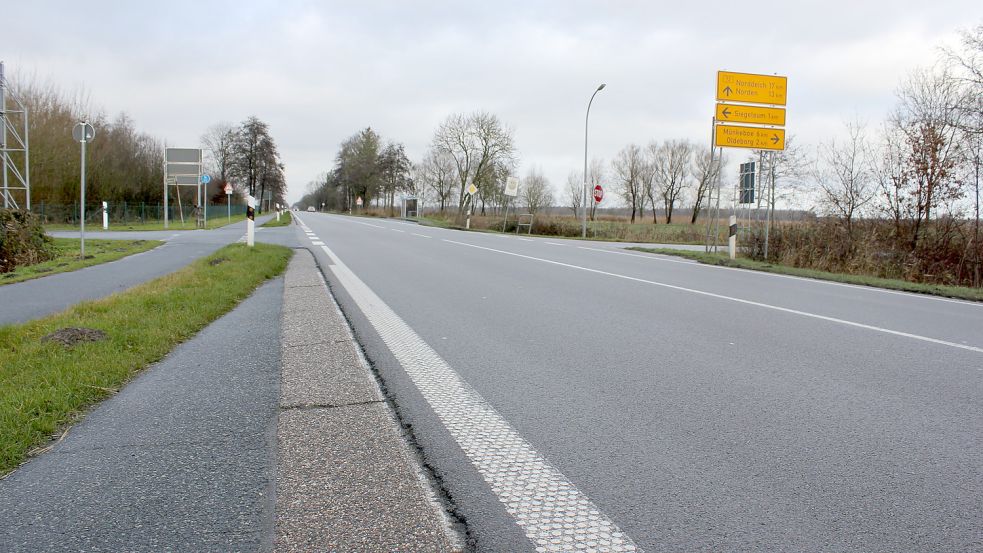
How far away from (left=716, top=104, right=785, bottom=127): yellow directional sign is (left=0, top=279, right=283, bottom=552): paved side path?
17161 mm

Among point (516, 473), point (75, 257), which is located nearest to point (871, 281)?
point (516, 473)

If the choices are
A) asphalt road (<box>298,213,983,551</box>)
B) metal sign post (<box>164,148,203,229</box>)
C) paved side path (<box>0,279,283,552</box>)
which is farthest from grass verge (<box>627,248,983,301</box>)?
metal sign post (<box>164,148,203,229</box>)

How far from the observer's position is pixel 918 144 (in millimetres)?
15859

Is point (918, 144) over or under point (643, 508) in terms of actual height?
over

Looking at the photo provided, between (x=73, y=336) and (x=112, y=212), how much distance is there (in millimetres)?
41132

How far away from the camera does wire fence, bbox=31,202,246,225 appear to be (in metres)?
35.2

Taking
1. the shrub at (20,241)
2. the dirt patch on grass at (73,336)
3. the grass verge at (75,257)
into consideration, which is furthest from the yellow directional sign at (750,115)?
the shrub at (20,241)

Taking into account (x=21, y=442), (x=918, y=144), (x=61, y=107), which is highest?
(x=61, y=107)

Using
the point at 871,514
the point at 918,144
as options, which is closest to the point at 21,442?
the point at 871,514

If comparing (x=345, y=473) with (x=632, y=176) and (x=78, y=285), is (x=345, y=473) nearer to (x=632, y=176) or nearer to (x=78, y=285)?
(x=78, y=285)

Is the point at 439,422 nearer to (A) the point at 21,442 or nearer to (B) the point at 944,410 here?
(A) the point at 21,442

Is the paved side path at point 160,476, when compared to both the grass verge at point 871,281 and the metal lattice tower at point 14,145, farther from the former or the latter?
the metal lattice tower at point 14,145

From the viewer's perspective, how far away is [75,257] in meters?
16.1

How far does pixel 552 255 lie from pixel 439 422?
1317 centimetres
